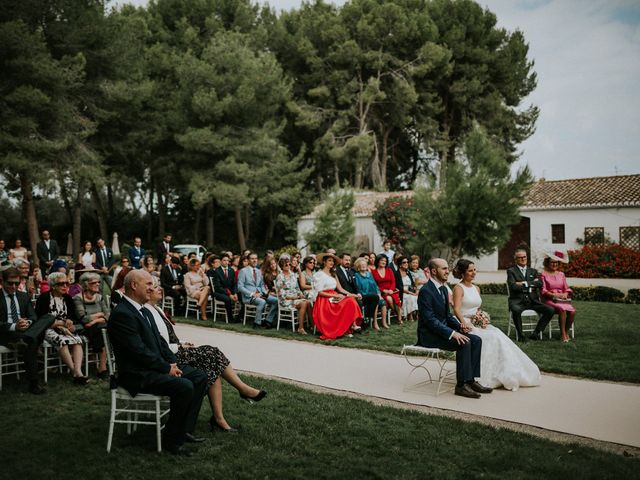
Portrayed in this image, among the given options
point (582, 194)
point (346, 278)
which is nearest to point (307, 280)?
point (346, 278)

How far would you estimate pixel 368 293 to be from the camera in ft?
37.0

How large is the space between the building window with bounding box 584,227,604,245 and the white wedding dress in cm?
2359

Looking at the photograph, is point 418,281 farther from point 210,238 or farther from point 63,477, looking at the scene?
point 210,238

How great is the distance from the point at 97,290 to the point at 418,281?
25.7 feet

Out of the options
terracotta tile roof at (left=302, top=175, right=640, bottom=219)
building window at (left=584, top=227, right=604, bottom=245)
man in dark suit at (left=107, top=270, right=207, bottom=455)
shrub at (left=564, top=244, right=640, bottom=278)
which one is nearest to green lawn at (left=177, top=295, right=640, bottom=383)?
man in dark suit at (left=107, top=270, right=207, bottom=455)

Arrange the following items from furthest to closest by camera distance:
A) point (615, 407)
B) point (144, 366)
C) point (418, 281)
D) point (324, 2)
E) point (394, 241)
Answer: point (324, 2), point (394, 241), point (418, 281), point (615, 407), point (144, 366)

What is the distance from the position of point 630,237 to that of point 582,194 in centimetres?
364

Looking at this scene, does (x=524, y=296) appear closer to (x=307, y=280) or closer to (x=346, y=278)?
(x=346, y=278)

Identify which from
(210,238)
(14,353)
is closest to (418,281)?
(14,353)

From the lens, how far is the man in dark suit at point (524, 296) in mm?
9773

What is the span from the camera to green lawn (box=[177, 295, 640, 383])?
7363mm

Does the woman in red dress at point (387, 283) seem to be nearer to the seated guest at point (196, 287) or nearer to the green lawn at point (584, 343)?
the green lawn at point (584, 343)

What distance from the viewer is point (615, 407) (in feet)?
18.8

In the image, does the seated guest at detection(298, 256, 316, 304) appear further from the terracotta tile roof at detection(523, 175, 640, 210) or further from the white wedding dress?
the terracotta tile roof at detection(523, 175, 640, 210)
